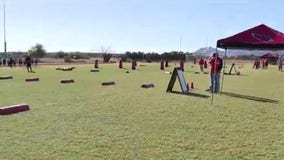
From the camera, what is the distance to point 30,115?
1058 centimetres

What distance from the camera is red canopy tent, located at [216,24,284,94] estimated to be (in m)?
15.5

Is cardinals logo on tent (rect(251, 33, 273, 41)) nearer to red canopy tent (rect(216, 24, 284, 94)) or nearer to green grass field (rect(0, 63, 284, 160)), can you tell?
red canopy tent (rect(216, 24, 284, 94))

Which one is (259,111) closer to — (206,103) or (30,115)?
(206,103)

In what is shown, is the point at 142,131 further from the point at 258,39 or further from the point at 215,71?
the point at 215,71

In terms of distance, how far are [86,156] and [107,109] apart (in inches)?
206

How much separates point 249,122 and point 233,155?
3.41m

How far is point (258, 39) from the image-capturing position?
1586 centimetres

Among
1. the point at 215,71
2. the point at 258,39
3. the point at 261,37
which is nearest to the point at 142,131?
the point at 258,39

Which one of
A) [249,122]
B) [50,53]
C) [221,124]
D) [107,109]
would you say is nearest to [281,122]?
[249,122]

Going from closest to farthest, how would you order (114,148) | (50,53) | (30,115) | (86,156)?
1. (86,156)
2. (114,148)
3. (30,115)
4. (50,53)

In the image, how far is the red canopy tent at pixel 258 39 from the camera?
15531 millimetres

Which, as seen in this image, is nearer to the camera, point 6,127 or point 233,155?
point 233,155

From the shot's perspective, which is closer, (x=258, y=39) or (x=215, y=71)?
(x=258, y=39)

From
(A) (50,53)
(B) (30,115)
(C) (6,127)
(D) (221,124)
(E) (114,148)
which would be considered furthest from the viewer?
(A) (50,53)
